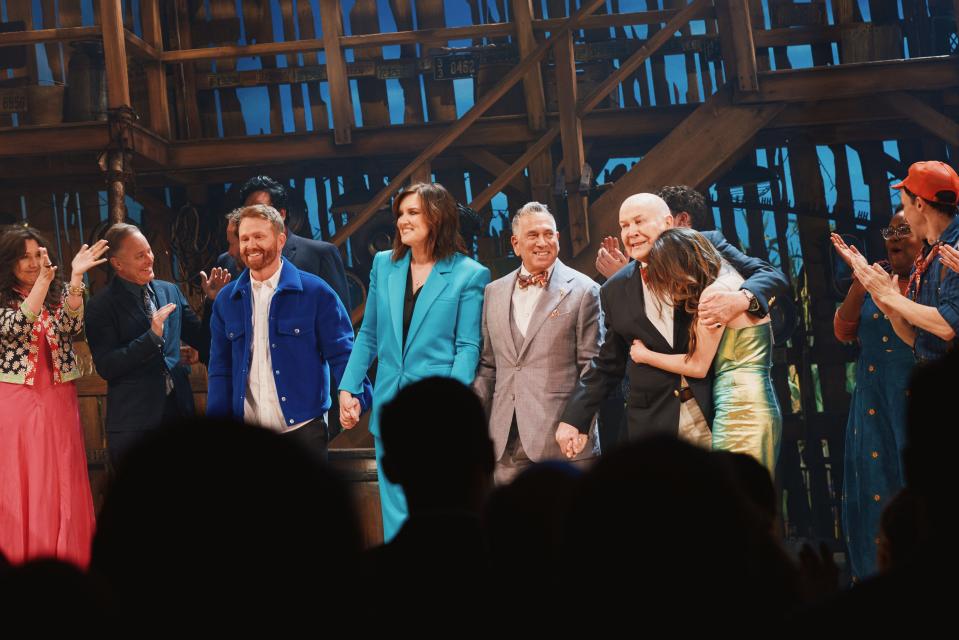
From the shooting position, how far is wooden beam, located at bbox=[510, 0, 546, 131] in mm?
8289

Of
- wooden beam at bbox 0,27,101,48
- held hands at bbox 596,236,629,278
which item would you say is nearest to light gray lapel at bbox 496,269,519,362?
held hands at bbox 596,236,629,278

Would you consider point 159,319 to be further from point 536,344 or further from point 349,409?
point 536,344

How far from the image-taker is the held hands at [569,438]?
171 inches

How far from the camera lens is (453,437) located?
1.91 meters

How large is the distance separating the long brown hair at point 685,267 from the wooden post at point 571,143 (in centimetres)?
289

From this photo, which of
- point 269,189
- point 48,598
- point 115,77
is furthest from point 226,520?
point 115,77

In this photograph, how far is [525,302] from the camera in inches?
184

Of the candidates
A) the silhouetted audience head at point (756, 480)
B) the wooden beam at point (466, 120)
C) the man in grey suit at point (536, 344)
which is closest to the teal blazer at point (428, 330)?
the man in grey suit at point (536, 344)

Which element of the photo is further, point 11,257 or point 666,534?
point 11,257

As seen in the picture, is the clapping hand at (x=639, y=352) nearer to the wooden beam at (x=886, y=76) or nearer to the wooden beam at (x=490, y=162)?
the wooden beam at (x=886, y=76)

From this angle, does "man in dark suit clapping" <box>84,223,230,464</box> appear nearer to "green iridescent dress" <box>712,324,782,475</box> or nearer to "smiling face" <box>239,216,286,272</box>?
"smiling face" <box>239,216,286,272</box>

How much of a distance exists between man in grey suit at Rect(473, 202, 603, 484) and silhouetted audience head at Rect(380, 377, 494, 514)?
256 centimetres

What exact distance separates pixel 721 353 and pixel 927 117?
4.41m

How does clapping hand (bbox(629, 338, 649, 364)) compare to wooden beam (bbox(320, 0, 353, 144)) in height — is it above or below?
below
